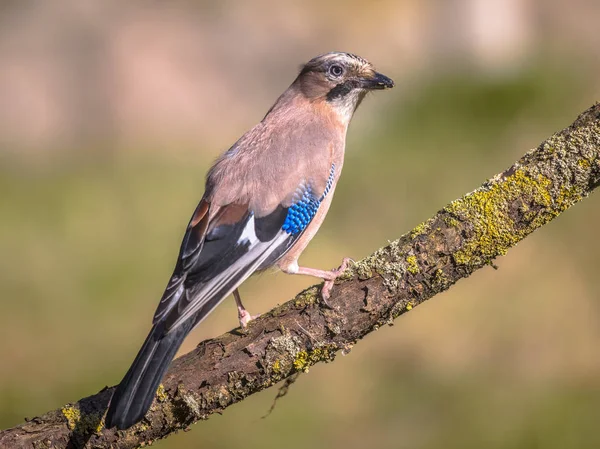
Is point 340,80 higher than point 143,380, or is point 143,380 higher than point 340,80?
point 340,80

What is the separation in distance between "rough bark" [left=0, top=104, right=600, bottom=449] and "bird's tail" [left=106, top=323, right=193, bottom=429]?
122 millimetres

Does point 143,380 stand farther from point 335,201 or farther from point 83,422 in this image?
point 335,201

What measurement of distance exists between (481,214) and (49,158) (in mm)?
8542

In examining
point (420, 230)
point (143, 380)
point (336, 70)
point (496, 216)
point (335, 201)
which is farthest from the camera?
point (335, 201)

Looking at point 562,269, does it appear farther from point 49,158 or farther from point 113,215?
point 49,158

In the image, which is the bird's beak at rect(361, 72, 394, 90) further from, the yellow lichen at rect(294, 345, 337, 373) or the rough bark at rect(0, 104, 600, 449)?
the yellow lichen at rect(294, 345, 337, 373)

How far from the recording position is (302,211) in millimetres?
4715

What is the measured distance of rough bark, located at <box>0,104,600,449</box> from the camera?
3.83 metres

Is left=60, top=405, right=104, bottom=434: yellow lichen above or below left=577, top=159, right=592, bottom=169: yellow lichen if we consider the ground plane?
→ below

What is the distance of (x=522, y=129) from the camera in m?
10.5

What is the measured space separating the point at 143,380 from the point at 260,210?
4.01 ft

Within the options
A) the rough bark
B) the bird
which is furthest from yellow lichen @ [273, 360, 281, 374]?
the bird

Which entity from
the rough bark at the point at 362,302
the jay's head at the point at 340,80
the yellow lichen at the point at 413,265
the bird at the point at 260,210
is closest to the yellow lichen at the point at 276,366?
the rough bark at the point at 362,302

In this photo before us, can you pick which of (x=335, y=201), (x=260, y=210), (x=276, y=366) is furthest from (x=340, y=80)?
(x=335, y=201)
